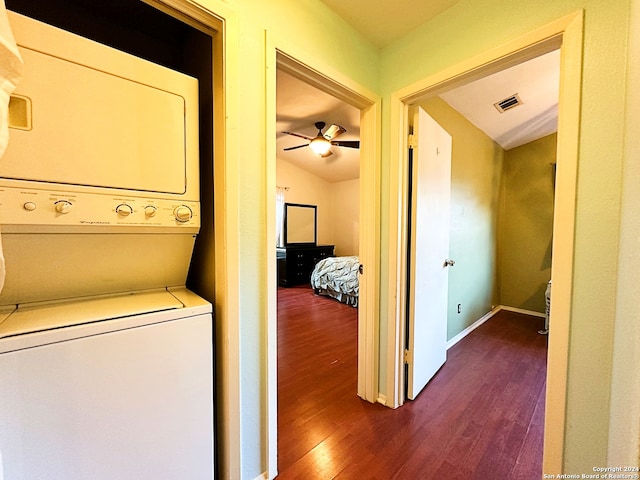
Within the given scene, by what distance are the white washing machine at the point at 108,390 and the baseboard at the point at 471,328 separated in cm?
253

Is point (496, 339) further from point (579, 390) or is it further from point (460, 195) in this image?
point (579, 390)

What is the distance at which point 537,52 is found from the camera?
1.14 metres

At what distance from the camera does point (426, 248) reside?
1.82 m

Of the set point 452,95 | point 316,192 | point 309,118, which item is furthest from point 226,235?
point 316,192

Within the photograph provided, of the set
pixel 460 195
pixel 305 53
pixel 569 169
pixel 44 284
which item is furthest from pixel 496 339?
pixel 44 284

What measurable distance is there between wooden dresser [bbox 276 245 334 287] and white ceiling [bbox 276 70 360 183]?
195 centimetres

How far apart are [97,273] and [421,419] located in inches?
73.6

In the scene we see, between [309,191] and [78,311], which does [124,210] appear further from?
[309,191]

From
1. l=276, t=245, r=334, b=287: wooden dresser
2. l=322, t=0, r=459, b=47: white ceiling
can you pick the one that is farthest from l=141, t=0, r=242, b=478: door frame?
l=276, t=245, r=334, b=287: wooden dresser

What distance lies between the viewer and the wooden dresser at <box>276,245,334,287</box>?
5434 millimetres

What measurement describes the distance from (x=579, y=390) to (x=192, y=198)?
65.0 inches

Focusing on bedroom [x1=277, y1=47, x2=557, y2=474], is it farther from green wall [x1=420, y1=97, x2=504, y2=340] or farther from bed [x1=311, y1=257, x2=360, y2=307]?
bed [x1=311, y1=257, x2=360, y2=307]

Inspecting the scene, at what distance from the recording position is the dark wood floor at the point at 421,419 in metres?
1.29

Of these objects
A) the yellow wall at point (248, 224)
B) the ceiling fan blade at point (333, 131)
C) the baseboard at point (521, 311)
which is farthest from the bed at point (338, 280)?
the yellow wall at point (248, 224)
